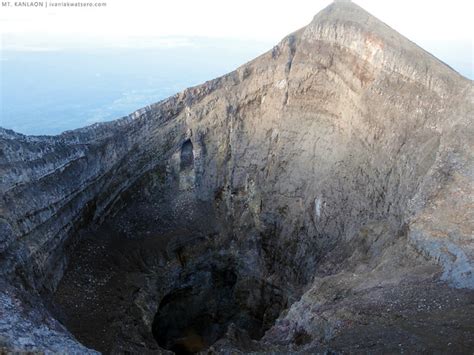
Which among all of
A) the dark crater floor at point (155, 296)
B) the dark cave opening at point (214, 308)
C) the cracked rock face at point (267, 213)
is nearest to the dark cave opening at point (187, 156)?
the cracked rock face at point (267, 213)

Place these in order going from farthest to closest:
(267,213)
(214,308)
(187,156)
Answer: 1. (187,156)
2. (267,213)
3. (214,308)

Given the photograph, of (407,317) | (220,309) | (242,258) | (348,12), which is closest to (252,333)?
(220,309)

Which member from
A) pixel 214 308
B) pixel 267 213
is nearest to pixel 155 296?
pixel 214 308

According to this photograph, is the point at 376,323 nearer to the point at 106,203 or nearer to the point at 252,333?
the point at 252,333

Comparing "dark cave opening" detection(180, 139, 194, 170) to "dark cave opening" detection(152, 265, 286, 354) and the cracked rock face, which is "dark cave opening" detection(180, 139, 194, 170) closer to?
the cracked rock face

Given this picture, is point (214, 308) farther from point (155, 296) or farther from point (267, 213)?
point (267, 213)

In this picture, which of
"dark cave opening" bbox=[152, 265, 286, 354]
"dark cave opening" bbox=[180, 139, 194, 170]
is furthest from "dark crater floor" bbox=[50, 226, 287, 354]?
"dark cave opening" bbox=[180, 139, 194, 170]

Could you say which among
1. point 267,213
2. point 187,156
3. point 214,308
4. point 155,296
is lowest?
point 155,296

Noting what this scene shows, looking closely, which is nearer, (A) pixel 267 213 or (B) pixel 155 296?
(B) pixel 155 296
